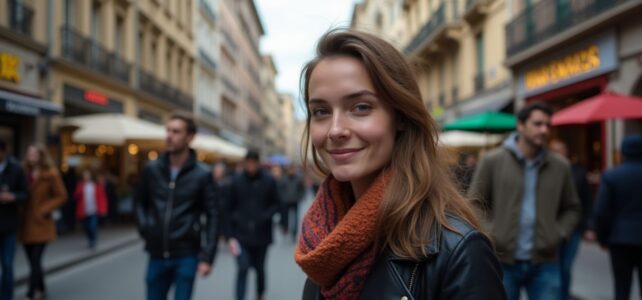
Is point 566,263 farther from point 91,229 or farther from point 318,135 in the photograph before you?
point 91,229

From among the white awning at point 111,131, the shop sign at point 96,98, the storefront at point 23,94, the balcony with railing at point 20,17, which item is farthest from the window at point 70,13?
the white awning at point 111,131

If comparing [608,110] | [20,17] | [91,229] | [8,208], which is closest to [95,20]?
[20,17]

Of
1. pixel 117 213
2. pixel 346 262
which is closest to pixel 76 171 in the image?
pixel 117 213

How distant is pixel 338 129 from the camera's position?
154cm

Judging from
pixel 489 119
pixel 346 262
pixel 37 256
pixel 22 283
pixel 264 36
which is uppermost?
pixel 264 36

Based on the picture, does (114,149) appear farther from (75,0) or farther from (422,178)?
(422,178)

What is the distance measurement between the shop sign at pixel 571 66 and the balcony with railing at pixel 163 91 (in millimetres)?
16079

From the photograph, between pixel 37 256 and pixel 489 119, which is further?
pixel 489 119

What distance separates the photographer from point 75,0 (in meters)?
17.7

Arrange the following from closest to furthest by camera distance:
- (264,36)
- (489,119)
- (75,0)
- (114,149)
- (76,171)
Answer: (489,119)
(76,171)
(75,0)
(114,149)
(264,36)

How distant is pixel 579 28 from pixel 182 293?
39.9 feet

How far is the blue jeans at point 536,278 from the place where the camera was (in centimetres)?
368

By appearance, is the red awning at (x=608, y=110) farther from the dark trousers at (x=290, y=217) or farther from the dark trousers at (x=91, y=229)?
the dark trousers at (x=91, y=229)

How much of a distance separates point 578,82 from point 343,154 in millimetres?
14021
